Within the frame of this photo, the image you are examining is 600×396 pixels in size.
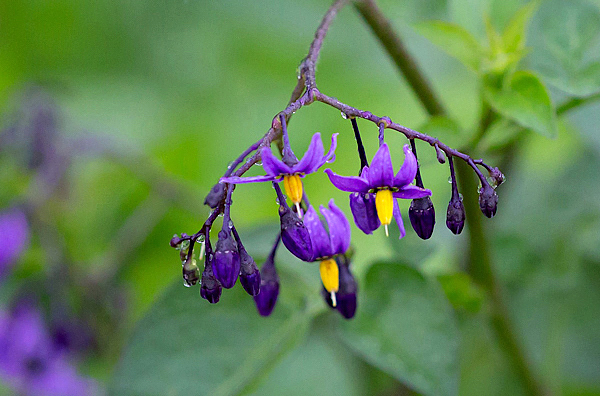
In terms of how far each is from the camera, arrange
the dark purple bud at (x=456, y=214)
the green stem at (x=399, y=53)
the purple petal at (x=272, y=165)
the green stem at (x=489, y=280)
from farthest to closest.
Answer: the green stem at (x=489, y=280), the green stem at (x=399, y=53), the dark purple bud at (x=456, y=214), the purple petal at (x=272, y=165)

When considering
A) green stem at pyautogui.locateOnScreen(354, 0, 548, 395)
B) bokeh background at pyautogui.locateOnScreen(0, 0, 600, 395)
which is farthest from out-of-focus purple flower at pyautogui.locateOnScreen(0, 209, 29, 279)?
green stem at pyautogui.locateOnScreen(354, 0, 548, 395)

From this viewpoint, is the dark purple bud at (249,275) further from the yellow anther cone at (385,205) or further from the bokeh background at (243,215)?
the bokeh background at (243,215)

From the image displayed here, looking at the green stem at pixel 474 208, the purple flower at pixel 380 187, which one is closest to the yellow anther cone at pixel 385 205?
the purple flower at pixel 380 187

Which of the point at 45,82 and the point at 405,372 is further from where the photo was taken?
the point at 45,82

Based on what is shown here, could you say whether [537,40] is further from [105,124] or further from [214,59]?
[105,124]

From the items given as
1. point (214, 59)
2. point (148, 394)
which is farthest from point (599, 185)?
point (214, 59)

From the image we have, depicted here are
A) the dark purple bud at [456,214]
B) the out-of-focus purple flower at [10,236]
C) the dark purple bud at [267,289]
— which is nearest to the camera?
the dark purple bud at [456,214]

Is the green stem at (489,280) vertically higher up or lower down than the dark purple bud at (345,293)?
lower down
